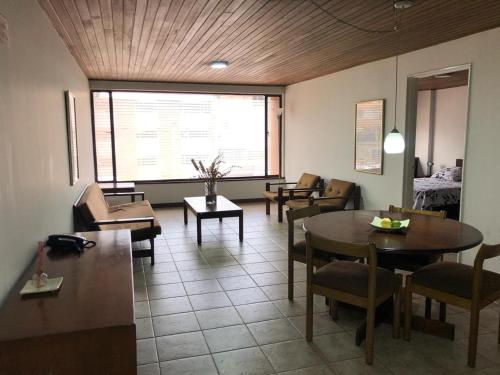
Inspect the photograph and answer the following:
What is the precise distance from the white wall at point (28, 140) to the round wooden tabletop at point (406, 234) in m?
1.90

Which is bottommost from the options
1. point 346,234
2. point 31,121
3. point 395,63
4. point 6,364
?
point 6,364

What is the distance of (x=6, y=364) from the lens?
1573 mm

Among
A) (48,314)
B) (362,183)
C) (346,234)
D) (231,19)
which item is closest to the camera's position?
(48,314)

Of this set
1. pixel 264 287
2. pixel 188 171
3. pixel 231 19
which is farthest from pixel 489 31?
pixel 188 171

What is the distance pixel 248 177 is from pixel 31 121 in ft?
20.8

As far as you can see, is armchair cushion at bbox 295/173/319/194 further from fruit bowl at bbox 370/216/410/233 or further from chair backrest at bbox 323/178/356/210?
fruit bowl at bbox 370/216/410/233

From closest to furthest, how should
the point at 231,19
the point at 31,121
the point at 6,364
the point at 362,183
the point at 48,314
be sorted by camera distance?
the point at 6,364 → the point at 48,314 → the point at 31,121 → the point at 231,19 → the point at 362,183

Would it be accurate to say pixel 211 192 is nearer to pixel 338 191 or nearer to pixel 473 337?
pixel 338 191

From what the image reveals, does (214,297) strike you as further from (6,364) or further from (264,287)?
(6,364)

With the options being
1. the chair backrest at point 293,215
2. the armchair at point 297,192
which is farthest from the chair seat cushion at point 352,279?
the armchair at point 297,192

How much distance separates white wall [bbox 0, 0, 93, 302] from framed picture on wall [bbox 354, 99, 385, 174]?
389 centimetres

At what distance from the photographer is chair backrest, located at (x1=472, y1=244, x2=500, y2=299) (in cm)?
242

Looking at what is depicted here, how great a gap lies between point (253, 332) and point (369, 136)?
3.73 metres

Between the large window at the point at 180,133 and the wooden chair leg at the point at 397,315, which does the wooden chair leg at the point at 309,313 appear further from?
the large window at the point at 180,133
